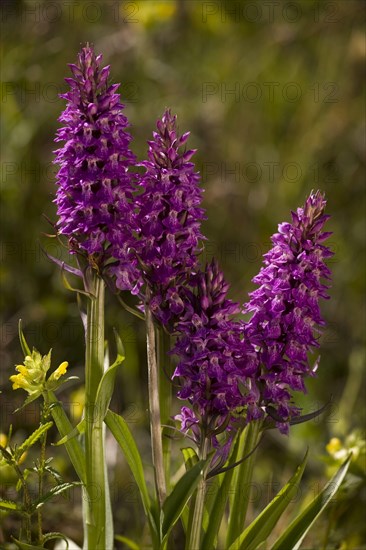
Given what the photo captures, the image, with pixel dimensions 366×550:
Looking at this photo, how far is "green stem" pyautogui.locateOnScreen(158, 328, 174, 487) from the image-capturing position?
7.19 feet

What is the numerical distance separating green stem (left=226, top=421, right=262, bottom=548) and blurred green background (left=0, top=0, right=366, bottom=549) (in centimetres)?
120

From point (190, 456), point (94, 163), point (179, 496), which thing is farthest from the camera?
point (190, 456)

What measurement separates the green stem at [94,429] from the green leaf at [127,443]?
38mm

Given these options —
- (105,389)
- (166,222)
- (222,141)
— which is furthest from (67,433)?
(222,141)

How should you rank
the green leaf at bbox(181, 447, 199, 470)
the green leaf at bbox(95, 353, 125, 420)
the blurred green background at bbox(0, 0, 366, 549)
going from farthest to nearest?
1. the blurred green background at bbox(0, 0, 366, 549)
2. the green leaf at bbox(181, 447, 199, 470)
3. the green leaf at bbox(95, 353, 125, 420)

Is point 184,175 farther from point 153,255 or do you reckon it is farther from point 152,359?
point 152,359

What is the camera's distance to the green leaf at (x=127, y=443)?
2158 millimetres

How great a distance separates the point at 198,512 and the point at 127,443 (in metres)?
0.27

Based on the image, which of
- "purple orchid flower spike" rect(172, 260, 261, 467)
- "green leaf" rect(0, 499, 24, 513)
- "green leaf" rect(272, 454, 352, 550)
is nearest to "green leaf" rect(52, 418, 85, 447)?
"green leaf" rect(0, 499, 24, 513)

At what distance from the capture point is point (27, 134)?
189 inches

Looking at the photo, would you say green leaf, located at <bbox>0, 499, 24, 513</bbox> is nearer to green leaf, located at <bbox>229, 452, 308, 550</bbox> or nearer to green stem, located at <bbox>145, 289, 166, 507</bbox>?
green stem, located at <bbox>145, 289, 166, 507</bbox>

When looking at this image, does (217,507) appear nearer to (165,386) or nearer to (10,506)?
(165,386)

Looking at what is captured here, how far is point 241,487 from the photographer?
7.45ft

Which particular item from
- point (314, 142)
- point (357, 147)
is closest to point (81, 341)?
point (314, 142)
